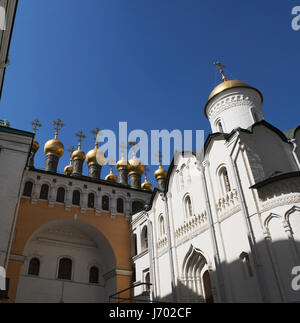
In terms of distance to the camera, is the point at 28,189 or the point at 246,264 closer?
the point at 246,264

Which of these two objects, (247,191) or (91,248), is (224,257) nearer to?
(247,191)

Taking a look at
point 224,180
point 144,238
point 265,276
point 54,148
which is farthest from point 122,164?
point 265,276

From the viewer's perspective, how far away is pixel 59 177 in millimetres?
19734

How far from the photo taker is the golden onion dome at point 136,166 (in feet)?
90.0

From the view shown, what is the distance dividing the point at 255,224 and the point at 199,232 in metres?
3.37

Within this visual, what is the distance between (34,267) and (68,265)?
6.58ft

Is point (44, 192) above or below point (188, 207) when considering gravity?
above

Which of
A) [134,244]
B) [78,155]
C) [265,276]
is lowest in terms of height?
[265,276]

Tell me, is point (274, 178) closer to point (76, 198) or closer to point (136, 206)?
point (136, 206)

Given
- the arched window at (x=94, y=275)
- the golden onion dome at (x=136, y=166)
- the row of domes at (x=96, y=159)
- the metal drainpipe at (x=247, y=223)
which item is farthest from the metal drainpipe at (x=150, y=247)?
the row of domes at (x=96, y=159)

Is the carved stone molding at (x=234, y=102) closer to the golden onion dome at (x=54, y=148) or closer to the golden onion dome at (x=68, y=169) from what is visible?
the golden onion dome at (x=54, y=148)

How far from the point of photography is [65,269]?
19281 mm

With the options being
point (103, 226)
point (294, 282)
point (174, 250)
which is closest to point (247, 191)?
point (294, 282)

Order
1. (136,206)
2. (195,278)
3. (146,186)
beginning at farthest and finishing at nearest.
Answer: (146,186), (136,206), (195,278)
